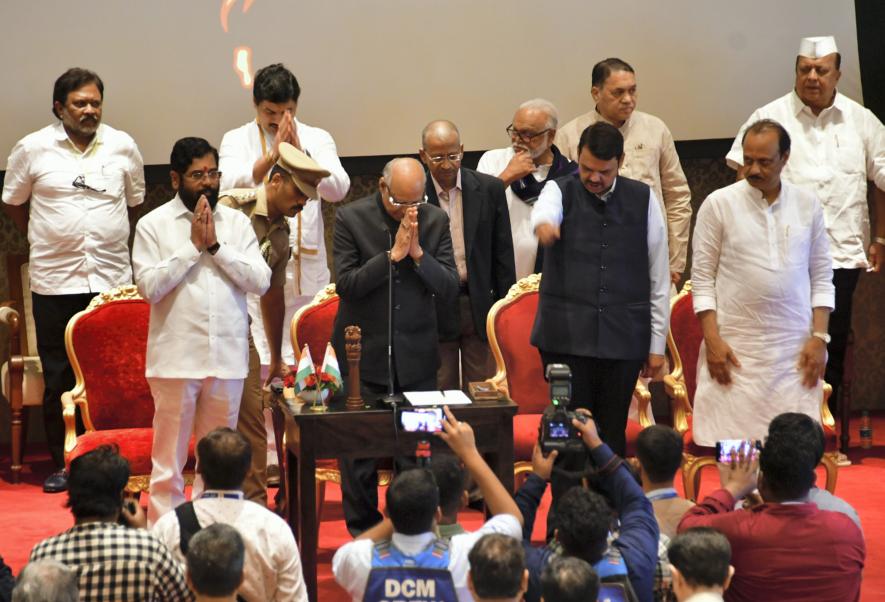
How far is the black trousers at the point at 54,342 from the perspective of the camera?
257 inches

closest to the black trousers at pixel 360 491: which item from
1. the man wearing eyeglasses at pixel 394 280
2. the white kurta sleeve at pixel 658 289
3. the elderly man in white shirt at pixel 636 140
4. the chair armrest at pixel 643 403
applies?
the man wearing eyeglasses at pixel 394 280

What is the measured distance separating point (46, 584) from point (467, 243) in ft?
10.4

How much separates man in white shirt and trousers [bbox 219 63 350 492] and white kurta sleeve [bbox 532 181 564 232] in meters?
1.36

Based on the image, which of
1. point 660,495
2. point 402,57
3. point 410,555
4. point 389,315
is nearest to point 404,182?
point 389,315

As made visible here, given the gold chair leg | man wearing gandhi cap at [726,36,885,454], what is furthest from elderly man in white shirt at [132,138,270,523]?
man wearing gandhi cap at [726,36,885,454]

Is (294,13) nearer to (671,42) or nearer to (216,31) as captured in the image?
(216,31)

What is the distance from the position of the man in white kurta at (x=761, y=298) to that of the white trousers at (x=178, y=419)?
1.82 m

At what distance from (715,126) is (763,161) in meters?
2.38

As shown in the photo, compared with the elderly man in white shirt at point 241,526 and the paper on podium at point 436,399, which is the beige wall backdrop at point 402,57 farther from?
the elderly man in white shirt at point 241,526

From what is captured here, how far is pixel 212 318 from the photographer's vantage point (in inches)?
188

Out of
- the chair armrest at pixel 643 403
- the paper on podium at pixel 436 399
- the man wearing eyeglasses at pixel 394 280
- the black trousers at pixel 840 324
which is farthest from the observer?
the black trousers at pixel 840 324

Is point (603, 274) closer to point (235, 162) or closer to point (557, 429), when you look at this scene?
point (557, 429)

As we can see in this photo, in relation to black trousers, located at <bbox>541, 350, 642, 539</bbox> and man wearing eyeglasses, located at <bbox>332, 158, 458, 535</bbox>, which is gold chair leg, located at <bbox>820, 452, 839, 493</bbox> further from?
man wearing eyeglasses, located at <bbox>332, 158, 458, 535</bbox>

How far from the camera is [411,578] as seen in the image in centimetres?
325
